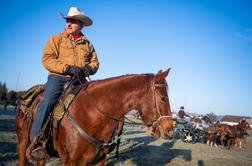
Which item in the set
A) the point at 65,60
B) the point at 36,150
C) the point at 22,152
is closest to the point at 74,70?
the point at 65,60

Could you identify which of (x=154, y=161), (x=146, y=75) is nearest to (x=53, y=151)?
(x=146, y=75)

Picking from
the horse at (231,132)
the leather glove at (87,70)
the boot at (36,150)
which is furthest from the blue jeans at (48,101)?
the horse at (231,132)

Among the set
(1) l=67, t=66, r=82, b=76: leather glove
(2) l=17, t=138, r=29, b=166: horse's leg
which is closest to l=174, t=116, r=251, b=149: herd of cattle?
(2) l=17, t=138, r=29, b=166: horse's leg

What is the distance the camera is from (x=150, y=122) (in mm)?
3633

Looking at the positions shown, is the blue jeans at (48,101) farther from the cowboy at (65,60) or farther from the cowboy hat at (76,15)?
the cowboy hat at (76,15)

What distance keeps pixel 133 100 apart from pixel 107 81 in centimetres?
65

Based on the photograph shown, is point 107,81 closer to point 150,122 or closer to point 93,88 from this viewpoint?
point 93,88

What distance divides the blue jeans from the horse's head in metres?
1.64

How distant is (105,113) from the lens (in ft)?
12.4

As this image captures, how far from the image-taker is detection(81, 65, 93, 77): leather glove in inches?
165

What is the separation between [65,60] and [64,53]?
142 millimetres

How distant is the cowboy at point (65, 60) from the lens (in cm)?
395

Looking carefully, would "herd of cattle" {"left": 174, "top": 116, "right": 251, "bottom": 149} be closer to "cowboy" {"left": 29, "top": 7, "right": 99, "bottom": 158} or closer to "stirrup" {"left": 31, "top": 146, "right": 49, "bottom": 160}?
"cowboy" {"left": 29, "top": 7, "right": 99, "bottom": 158}

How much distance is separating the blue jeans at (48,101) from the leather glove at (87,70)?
0.47 m
